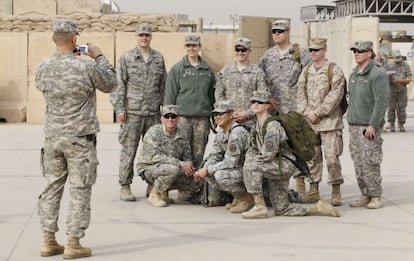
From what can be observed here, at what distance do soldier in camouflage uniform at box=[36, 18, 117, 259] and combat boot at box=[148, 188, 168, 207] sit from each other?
205cm

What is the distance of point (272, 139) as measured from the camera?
703 centimetres

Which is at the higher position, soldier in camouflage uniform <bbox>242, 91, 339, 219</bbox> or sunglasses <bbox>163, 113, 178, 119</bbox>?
sunglasses <bbox>163, 113, 178, 119</bbox>

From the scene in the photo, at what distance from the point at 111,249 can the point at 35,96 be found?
11126mm

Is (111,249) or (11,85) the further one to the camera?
(11,85)

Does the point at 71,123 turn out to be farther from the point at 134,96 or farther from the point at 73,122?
the point at 134,96

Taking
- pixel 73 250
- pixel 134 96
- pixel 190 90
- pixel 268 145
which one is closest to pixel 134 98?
pixel 134 96

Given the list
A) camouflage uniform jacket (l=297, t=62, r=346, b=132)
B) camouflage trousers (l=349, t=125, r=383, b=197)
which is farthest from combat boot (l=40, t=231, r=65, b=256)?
camouflage trousers (l=349, t=125, r=383, b=197)

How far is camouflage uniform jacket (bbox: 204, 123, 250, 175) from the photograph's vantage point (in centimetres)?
738

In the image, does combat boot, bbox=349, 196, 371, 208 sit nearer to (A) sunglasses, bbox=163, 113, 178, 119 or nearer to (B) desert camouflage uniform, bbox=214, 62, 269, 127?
(B) desert camouflage uniform, bbox=214, 62, 269, 127

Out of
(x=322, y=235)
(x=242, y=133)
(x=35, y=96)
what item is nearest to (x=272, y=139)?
(x=242, y=133)

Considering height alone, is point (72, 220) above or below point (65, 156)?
below

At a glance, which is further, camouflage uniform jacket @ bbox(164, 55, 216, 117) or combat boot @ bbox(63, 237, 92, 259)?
camouflage uniform jacket @ bbox(164, 55, 216, 117)

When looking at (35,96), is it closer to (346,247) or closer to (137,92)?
(137,92)

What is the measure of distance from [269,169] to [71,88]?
224 cm
